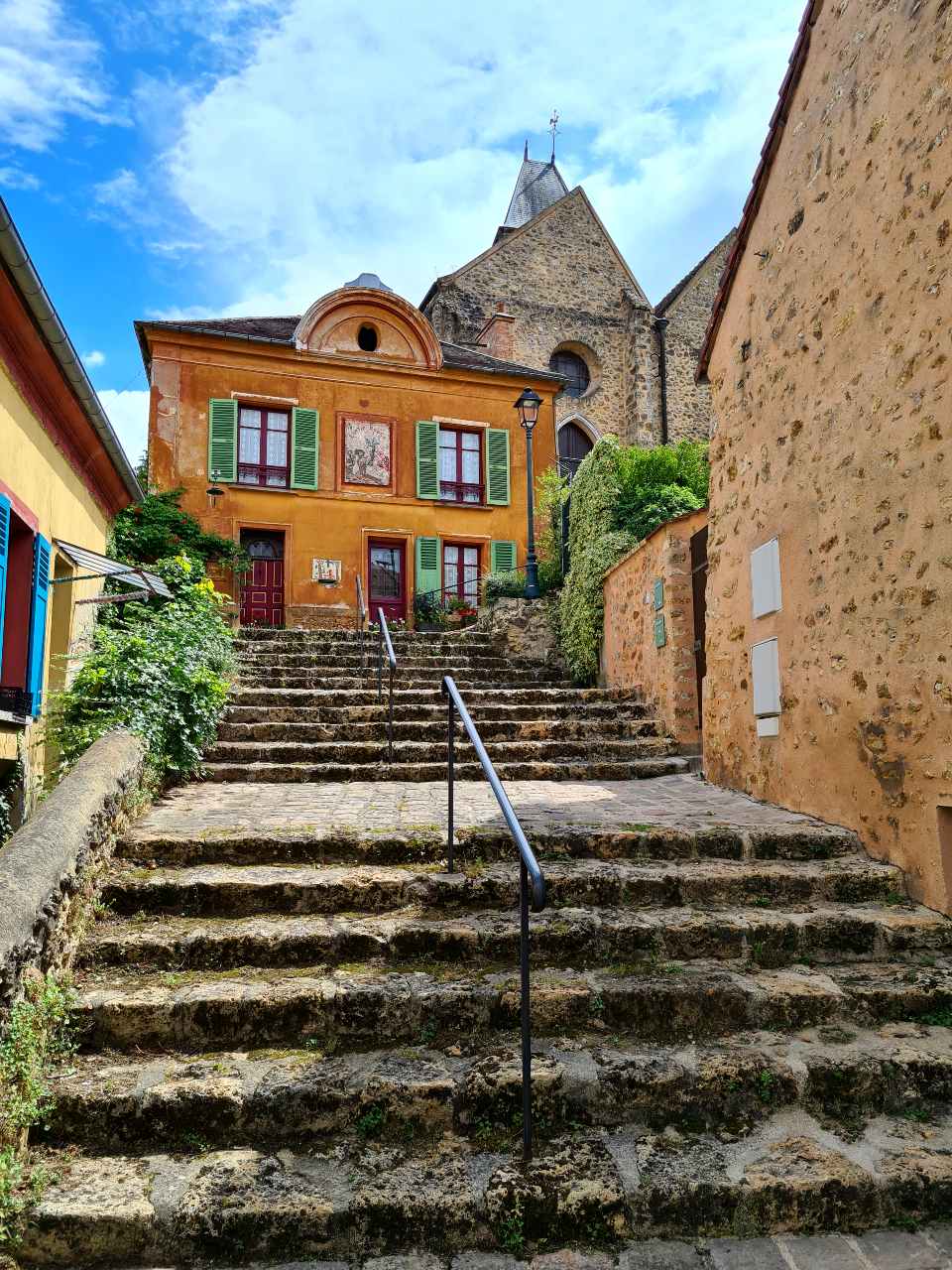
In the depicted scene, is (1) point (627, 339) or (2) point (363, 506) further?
(1) point (627, 339)

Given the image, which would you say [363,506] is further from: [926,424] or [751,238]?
[926,424]

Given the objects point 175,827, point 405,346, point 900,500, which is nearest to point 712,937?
point 900,500

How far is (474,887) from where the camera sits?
13.0 feet

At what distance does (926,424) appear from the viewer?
4.02 m

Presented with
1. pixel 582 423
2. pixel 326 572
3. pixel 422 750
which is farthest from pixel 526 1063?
pixel 582 423

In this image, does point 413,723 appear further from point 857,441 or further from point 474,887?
point 857,441

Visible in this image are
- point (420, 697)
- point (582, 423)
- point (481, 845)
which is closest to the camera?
point (481, 845)

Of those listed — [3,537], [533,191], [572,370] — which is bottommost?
[3,537]

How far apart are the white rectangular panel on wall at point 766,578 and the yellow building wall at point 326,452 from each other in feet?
35.0

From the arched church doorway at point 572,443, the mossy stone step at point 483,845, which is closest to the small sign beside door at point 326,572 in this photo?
the arched church doorway at point 572,443

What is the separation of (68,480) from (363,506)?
Result: 8.77m

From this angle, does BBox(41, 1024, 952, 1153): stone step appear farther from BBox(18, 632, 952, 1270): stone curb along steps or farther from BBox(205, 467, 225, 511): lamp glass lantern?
BBox(205, 467, 225, 511): lamp glass lantern

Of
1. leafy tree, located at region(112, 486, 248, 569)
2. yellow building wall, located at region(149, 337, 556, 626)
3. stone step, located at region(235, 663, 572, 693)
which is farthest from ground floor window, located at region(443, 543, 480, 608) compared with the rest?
stone step, located at region(235, 663, 572, 693)

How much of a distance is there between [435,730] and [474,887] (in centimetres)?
384
